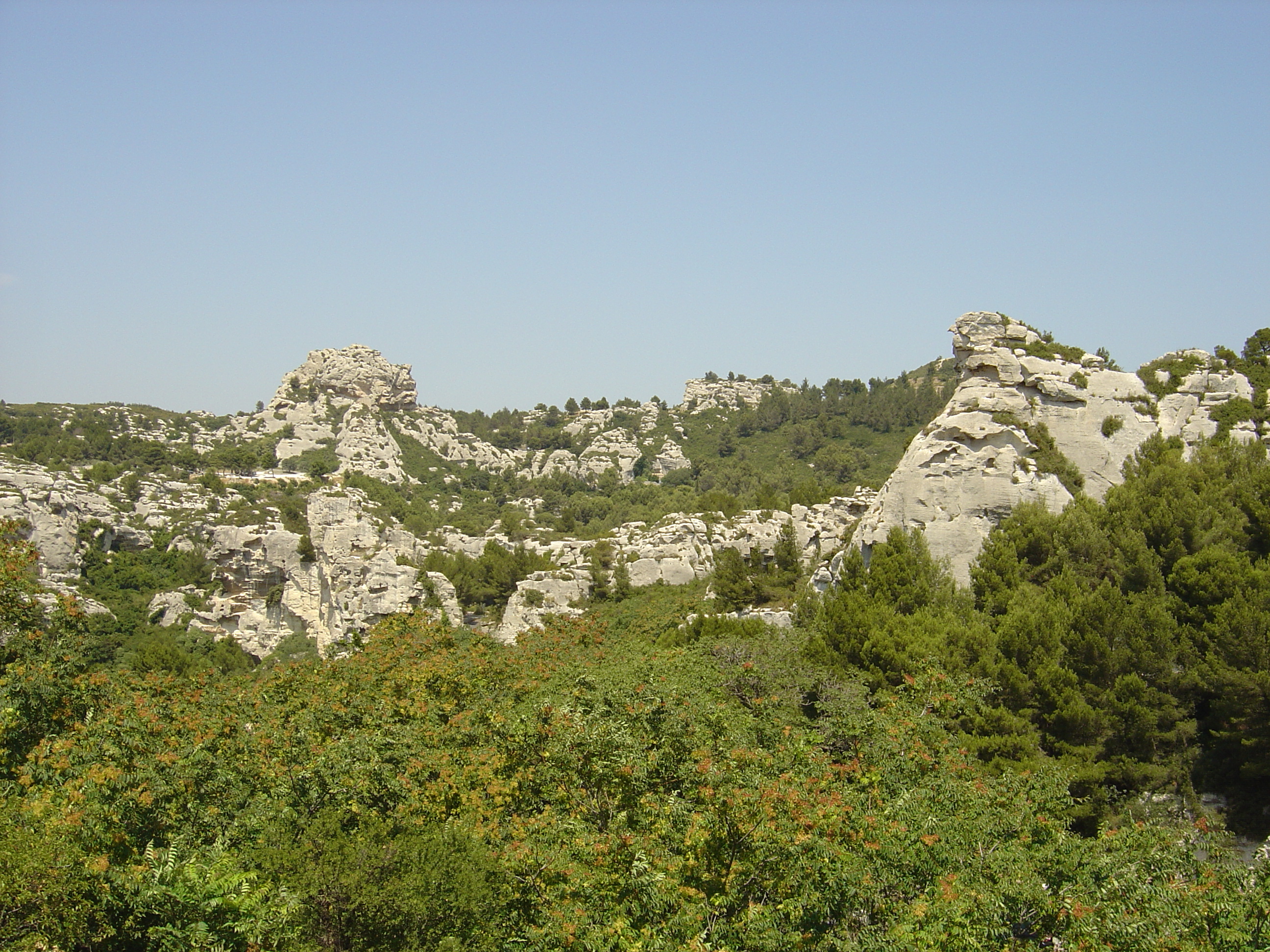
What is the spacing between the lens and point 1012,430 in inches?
1435

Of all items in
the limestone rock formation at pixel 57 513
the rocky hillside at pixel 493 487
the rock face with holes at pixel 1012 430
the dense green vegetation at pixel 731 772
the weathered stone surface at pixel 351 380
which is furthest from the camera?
the weathered stone surface at pixel 351 380

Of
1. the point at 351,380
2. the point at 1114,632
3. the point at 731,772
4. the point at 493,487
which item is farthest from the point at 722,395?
the point at 731,772

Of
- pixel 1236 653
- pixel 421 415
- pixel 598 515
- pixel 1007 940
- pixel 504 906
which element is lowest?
pixel 504 906

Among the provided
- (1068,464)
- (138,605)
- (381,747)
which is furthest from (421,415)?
(381,747)

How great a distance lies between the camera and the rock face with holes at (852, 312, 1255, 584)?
35.0 metres

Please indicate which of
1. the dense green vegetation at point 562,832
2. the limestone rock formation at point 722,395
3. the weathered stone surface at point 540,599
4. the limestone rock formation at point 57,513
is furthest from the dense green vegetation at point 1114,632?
the limestone rock formation at point 722,395

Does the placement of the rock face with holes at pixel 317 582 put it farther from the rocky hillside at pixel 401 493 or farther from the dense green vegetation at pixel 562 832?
the dense green vegetation at pixel 562 832

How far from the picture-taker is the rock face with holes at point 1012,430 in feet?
115

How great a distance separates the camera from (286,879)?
13.4m

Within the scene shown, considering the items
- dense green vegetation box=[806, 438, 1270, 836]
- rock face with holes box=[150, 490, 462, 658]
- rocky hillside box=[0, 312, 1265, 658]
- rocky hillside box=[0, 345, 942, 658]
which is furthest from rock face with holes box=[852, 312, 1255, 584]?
rock face with holes box=[150, 490, 462, 658]

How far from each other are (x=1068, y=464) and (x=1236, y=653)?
14679mm

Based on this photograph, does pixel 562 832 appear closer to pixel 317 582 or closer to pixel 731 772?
pixel 731 772

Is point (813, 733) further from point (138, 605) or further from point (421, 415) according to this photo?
point (421, 415)

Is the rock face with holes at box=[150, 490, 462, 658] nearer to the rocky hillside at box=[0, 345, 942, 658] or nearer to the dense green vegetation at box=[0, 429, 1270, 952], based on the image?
the rocky hillside at box=[0, 345, 942, 658]
